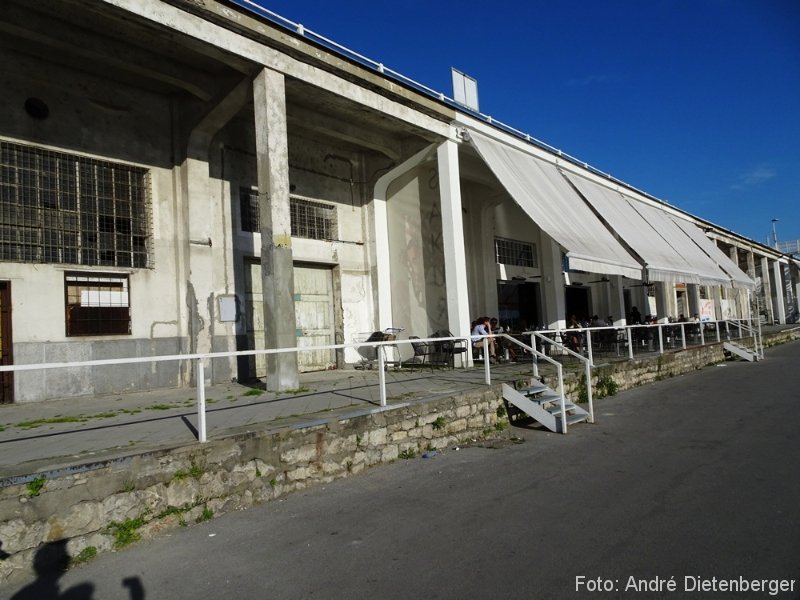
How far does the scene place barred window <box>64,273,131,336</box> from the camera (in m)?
8.85

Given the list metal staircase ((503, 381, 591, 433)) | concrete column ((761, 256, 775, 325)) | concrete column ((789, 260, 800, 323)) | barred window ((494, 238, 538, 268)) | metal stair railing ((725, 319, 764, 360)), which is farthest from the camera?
concrete column ((789, 260, 800, 323))

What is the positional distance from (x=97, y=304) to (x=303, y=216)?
4.89 metres

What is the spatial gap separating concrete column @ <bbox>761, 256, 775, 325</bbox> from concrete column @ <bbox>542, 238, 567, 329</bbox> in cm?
2537

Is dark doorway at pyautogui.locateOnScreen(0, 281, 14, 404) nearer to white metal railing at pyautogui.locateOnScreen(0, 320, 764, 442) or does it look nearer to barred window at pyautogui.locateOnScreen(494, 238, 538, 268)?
white metal railing at pyautogui.locateOnScreen(0, 320, 764, 442)

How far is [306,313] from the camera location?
1238 centimetres

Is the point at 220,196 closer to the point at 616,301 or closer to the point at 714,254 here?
the point at 616,301

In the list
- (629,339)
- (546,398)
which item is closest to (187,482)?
(546,398)

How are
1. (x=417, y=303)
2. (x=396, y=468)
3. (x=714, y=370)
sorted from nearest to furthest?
(x=396, y=468) → (x=417, y=303) → (x=714, y=370)

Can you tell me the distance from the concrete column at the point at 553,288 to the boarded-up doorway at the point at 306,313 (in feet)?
24.0

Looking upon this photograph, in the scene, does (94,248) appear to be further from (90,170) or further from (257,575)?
(257,575)

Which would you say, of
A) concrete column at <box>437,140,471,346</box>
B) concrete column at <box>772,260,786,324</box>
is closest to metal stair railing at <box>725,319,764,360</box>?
concrete column at <box>437,140,471,346</box>

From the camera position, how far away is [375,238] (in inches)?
539

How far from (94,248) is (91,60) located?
3.09 metres

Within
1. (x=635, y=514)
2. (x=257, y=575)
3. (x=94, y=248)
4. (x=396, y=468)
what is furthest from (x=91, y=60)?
(x=635, y=514)
